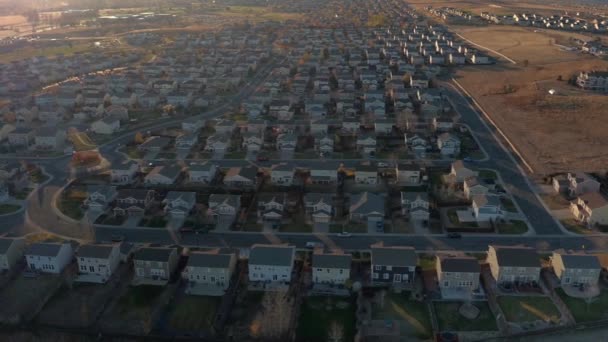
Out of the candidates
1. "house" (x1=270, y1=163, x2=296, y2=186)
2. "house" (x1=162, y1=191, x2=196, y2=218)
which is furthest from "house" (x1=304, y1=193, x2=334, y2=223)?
"house" (x1=162, y1=191, x2=196, y2=218)

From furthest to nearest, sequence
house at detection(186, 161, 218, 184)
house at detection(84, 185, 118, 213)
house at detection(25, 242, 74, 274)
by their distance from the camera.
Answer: house at detection(186, 161, 218, 184), house at detection(84, 185, 118, 213), house at detection(25, 242, 74, 274)

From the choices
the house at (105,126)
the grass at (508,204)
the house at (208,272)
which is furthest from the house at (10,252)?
the grass at (508,204)

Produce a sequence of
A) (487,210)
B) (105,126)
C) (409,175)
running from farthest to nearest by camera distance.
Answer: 1. (105,126)
2. (409,175)
3. (487,210)

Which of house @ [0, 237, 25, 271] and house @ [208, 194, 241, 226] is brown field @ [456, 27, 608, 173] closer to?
house @ [208, 194, 241, 226]

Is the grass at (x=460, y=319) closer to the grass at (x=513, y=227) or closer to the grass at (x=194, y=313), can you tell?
the grass at (x=513, y=227)

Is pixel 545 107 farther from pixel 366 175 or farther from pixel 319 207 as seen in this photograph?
pixel 319 207

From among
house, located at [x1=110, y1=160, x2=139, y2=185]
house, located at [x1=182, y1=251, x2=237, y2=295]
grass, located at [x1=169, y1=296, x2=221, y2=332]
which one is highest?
house, located at [x1=110, y1=160, x2=139, y2=185]

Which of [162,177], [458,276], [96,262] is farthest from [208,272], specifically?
[162,177]
